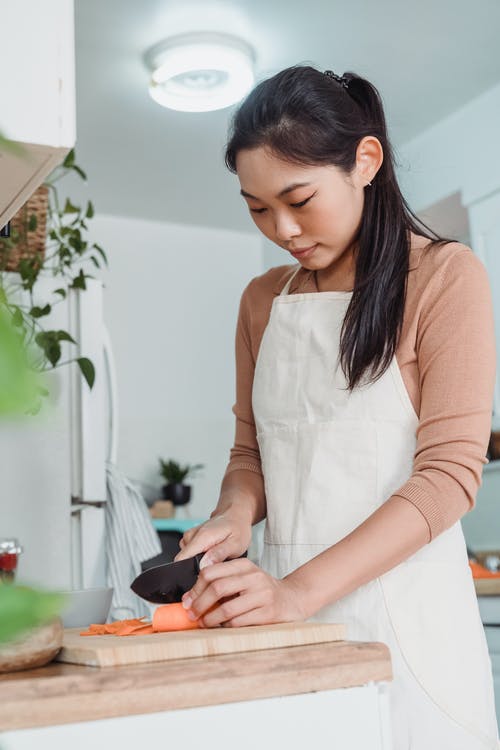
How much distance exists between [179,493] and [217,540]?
3455 millimetres

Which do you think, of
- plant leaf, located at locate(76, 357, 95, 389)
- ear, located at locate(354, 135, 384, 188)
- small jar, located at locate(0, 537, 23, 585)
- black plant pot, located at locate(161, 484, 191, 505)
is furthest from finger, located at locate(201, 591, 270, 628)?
black plant pot, located at locate(161, 484, 191, 505)

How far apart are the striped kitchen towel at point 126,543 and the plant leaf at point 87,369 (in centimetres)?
35

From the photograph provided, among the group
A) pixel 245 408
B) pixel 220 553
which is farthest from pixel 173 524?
pixel 220 553

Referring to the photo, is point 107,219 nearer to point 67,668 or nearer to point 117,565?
point 117,565

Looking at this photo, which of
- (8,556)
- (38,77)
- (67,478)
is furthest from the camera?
(67,478)

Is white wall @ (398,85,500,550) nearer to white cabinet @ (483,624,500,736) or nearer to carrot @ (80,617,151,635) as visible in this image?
white cabinet @ (483,624,500,736)

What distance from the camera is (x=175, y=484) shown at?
14.7ft

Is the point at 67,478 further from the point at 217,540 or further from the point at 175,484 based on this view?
the point at 175,484

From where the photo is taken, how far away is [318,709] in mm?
624

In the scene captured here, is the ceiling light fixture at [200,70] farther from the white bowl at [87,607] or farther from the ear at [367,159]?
the white bowl at [87,607]

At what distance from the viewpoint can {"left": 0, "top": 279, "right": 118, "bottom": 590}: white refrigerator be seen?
8.23ft

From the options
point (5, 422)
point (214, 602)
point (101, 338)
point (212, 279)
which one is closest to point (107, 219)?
point (212, 279)

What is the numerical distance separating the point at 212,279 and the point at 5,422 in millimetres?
4816

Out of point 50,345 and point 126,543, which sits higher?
point 50,345
